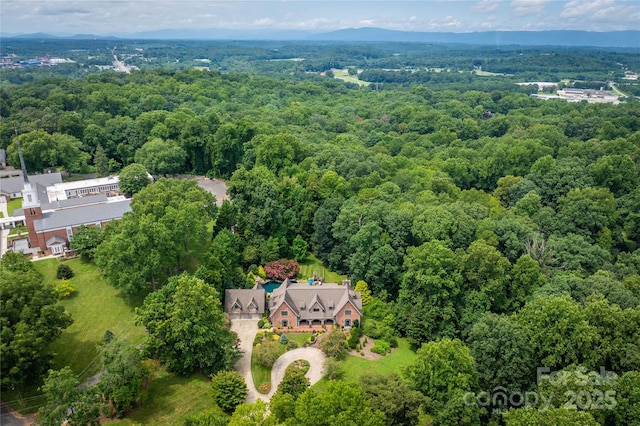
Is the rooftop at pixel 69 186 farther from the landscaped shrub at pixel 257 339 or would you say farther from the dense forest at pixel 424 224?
the landscaped shrub at pixel 257 339

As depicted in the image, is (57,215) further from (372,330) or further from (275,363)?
(372,330)

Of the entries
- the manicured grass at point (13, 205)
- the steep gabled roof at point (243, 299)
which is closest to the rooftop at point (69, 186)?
the manicured grass at point (13, 205)

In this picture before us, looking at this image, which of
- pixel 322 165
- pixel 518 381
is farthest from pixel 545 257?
pixel 322 165

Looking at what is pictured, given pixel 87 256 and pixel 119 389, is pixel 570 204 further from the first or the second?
pixel 87 256

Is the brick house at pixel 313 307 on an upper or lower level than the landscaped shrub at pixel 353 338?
Result: upper

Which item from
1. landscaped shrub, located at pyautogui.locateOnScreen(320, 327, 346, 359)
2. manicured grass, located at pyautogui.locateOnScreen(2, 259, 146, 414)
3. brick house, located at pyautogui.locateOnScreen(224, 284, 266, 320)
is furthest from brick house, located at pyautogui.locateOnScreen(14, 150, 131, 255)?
landscaped shrub, located at pyautogui.locateOnScreen(320, 327, 346, 359)

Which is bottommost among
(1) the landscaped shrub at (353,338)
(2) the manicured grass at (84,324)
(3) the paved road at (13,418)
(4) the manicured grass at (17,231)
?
(1) the landscaped shrub at (353,338)
